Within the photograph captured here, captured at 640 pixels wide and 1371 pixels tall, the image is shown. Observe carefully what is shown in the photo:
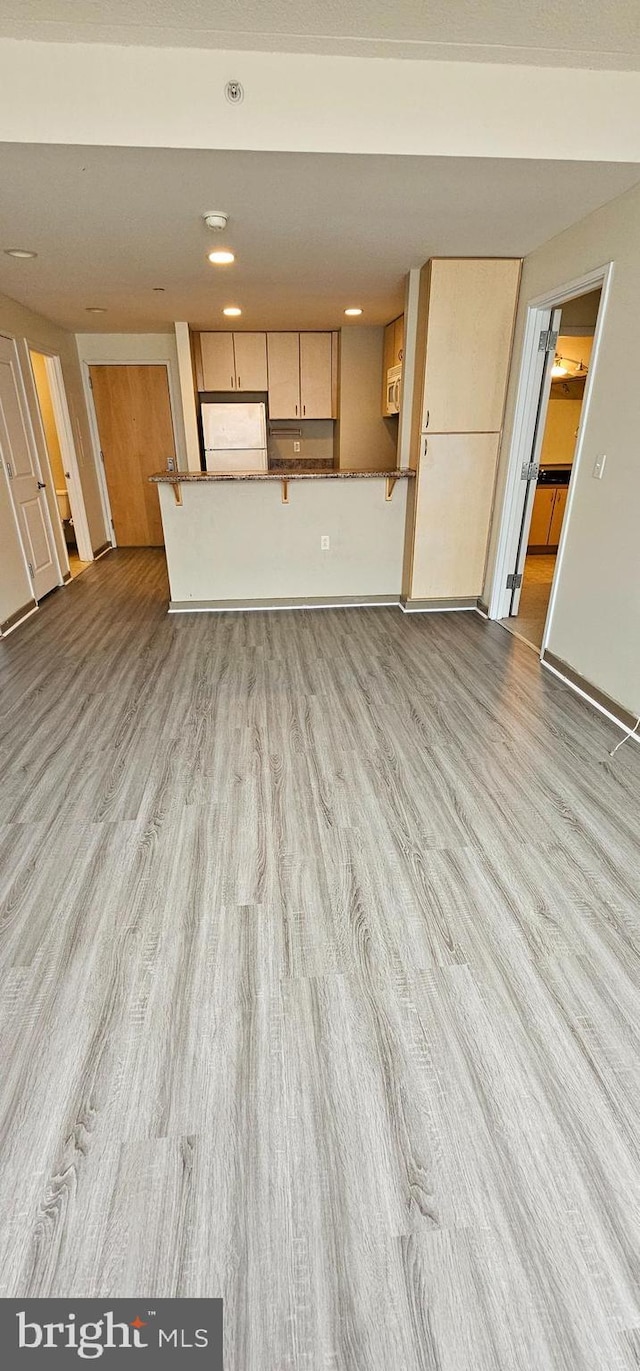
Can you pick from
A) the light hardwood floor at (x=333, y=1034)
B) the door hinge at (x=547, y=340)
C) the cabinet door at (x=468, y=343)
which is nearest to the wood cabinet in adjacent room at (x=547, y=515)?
the cabinet door at (x=468, y=343)

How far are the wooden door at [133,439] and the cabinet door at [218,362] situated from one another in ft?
2.57

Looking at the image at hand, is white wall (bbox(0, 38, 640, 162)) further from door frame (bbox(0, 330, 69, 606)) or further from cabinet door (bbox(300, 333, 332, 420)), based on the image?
cabinet door (bbox(300, 333, 332, 420))

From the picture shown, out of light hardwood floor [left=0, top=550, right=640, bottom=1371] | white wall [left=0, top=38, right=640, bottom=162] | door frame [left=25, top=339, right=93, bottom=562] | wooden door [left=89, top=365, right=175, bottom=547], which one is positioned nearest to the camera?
light hardwood floor [left=0, top=550, right=640, bottom=1371]

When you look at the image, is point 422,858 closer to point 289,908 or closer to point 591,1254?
point 289,908

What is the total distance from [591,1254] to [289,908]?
3.26 ft

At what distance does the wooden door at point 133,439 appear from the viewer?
6.61 meters

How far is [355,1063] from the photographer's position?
1.35m

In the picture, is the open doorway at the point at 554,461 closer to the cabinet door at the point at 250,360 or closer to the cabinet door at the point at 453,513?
the cabinet door at the point at 453,513

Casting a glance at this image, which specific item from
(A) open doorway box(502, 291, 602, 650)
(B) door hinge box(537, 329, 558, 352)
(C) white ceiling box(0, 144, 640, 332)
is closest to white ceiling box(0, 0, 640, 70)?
(C) white ceiling box(0, 144, 640, 332)

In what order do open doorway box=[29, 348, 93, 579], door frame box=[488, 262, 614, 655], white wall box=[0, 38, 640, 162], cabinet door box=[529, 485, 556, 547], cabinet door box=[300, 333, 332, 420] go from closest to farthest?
white wall box=[0, 38, 640, 162] → door frame box=[488, 262, 614, 655] → open doorway box=[29, 348, 93, 579] → cabinet door box=[529, 485, 556, 547] → cabinet door box=[300, 333, 332, 420]

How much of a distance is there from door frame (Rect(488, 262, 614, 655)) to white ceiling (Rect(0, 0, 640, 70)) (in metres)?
0.90

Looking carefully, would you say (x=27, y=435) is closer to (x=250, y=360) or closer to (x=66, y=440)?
(x=66, y=440)

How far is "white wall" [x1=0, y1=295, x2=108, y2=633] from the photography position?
4414 millimetres

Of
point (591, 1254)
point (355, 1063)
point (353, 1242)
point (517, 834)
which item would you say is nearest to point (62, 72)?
point (517, 834)
